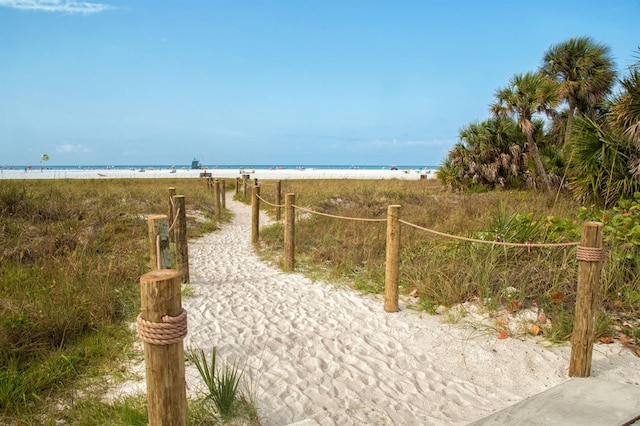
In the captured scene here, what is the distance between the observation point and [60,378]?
3.22 meters

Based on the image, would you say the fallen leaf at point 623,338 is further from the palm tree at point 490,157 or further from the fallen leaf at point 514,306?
the palm tree at point 490,157

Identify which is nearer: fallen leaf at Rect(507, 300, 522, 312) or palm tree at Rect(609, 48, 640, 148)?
fallen leaf at Rect(507, 300, 522, 312)

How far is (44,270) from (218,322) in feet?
8.80

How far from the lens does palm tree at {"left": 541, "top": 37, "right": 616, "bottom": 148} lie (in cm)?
1792

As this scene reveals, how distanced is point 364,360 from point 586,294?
6.10 feet

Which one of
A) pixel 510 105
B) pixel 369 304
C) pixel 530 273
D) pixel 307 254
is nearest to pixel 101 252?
pixel 307 254

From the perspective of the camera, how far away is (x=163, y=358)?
5.91 ft

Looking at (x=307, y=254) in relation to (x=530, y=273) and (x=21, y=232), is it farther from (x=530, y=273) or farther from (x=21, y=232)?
(x=21, y=232)

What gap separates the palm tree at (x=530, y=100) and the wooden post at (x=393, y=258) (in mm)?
12691

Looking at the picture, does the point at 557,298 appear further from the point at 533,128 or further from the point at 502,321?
the point at 533,128

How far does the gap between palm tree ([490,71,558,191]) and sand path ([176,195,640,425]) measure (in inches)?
511

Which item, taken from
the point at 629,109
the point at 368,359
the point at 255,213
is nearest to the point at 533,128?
the point at 629,109

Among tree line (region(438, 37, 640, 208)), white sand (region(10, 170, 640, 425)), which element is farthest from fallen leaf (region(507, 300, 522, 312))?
tree line (region(438, 37, 640, 208))

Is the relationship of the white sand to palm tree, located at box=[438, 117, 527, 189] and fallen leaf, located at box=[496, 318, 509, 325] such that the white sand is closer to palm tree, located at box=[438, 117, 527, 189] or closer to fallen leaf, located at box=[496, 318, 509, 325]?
fallen leaf, located at box=[496, 318, 509, 325]
